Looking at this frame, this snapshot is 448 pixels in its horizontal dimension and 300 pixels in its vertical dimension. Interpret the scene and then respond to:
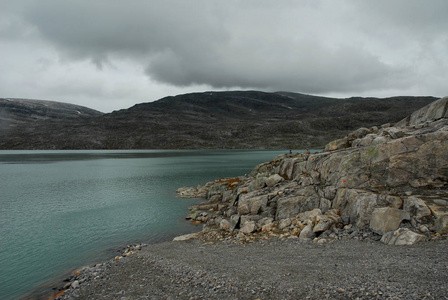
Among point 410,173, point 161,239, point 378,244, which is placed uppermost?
point 410,173

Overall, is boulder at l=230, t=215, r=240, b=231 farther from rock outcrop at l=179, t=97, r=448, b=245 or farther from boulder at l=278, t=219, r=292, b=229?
boulder at l=278, t=219, r=292, b=229

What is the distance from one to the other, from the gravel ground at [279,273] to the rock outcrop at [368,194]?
2.18 meters

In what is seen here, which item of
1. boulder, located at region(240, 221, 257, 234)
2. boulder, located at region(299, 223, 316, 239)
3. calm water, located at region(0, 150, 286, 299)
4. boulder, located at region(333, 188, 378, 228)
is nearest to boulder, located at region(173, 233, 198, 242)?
calm water, located at region(0, 150, 286, 299)

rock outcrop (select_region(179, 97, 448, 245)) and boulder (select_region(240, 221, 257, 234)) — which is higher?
rock outcrop (select_region(179, 97, 448, 245))

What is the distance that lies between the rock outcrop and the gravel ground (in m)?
2.18

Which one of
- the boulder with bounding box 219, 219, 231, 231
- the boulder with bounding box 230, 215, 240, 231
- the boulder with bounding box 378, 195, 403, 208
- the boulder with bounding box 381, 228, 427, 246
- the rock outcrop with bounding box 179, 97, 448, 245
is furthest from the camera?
the boulder with bounding box 219, 219, 231, 231

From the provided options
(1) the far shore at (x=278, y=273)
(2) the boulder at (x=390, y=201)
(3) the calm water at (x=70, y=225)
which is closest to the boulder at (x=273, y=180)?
(3) the calm water at (x=70, y=225)

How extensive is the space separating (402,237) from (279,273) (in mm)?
8706

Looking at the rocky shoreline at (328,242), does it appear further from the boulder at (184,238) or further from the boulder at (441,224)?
the boulder at (184,238)

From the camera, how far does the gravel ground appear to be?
12.2 m

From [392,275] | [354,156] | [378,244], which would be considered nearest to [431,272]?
[392,275]

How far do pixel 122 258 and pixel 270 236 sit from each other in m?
12.4

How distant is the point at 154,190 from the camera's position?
55.5 meters

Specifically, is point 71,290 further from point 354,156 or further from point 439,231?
point 354,156
